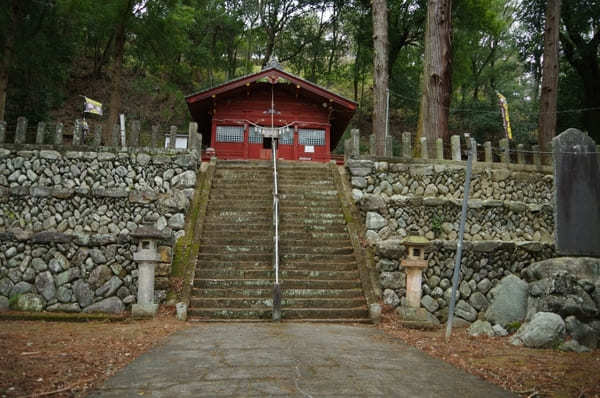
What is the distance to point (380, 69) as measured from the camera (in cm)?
1554

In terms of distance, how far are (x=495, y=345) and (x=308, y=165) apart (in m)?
7.76

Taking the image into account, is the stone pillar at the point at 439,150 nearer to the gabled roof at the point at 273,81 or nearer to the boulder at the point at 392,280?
the boulder at the point at 392,280

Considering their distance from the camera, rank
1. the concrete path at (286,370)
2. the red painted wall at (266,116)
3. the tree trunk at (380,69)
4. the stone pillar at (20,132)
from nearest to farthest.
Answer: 1. the concrete path at (286,370)
2. the stone pillar at (20,132)
3. the tree trunk at (380,69)
4. the red painted wall at (266,116)

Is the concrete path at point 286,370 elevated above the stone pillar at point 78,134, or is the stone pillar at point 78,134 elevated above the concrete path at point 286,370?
the stone pillar at point 78,134

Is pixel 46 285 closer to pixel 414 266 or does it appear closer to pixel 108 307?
pixel 108 307

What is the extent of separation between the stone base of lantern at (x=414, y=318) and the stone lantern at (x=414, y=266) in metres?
0.10

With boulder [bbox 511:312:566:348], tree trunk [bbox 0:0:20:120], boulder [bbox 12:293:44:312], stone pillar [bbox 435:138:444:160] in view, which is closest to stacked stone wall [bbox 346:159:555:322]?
stone pillar [bbox 435:138:444:160]

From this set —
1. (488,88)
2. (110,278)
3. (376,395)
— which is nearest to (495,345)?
(376,395)

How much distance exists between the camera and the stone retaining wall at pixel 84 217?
7.97 metres

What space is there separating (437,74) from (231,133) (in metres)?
8.85

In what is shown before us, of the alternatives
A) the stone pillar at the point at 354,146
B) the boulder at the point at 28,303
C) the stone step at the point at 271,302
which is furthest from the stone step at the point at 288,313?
the stone pillar at the point at 354,146

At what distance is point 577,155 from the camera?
8.80 metres

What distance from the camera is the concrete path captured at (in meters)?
3.77

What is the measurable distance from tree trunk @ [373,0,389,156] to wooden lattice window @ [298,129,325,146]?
11.7 ft
